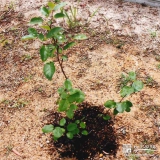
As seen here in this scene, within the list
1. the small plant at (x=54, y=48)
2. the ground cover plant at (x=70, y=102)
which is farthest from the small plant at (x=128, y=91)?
the small plant at (x=54, y=48)

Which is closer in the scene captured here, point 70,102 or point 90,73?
point 70,102

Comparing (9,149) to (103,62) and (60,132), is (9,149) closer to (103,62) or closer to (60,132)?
(60,132)

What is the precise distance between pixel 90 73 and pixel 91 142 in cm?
85

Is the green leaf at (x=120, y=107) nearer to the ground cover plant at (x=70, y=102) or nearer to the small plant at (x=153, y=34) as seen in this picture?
the ground cover plant at (x=70, y=102)

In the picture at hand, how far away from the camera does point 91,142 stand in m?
2.04

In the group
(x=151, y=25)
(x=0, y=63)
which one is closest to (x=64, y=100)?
(x=0, y=63)

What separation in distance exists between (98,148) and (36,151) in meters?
0.54

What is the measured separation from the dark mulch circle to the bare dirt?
54 mm

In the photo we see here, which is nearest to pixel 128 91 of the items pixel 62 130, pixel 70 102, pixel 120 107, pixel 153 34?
pixel 120 107

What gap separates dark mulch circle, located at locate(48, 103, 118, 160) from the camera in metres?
2.00

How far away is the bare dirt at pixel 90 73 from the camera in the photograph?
2113 mm

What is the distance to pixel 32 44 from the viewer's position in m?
2.98

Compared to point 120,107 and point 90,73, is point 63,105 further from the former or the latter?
point 90,73

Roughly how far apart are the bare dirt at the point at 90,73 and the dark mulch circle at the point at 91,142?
0.18 ft
